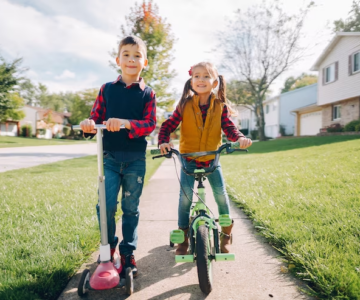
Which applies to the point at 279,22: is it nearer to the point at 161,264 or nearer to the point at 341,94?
the point at 341,94

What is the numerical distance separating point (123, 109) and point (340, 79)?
19.6 metres

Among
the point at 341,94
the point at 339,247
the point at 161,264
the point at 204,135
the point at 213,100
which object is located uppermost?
the point at 341,94

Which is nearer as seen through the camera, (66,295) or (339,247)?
(66,295)

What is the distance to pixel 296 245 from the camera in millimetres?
2656

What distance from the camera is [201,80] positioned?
266cm

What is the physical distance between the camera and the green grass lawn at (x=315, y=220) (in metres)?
2.14

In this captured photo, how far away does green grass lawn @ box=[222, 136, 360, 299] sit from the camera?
2139 millimetres

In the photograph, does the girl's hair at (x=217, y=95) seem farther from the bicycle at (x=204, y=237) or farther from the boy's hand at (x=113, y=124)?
the boy's hand at (x=113, y=124)

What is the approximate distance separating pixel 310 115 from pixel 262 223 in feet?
79.6

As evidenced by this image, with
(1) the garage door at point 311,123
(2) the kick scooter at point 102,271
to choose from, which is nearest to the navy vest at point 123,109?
(2) the kick scooter at point 102,271

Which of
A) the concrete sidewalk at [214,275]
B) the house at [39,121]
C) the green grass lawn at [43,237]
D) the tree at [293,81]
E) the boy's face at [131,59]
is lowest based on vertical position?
the concrete sidewalk at [214,275]

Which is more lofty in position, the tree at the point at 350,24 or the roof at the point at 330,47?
the tree at the point at 350,24

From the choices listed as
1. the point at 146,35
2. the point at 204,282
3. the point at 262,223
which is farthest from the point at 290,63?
the point at 204,282

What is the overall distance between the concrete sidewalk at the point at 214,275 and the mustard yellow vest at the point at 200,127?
1018 mm
